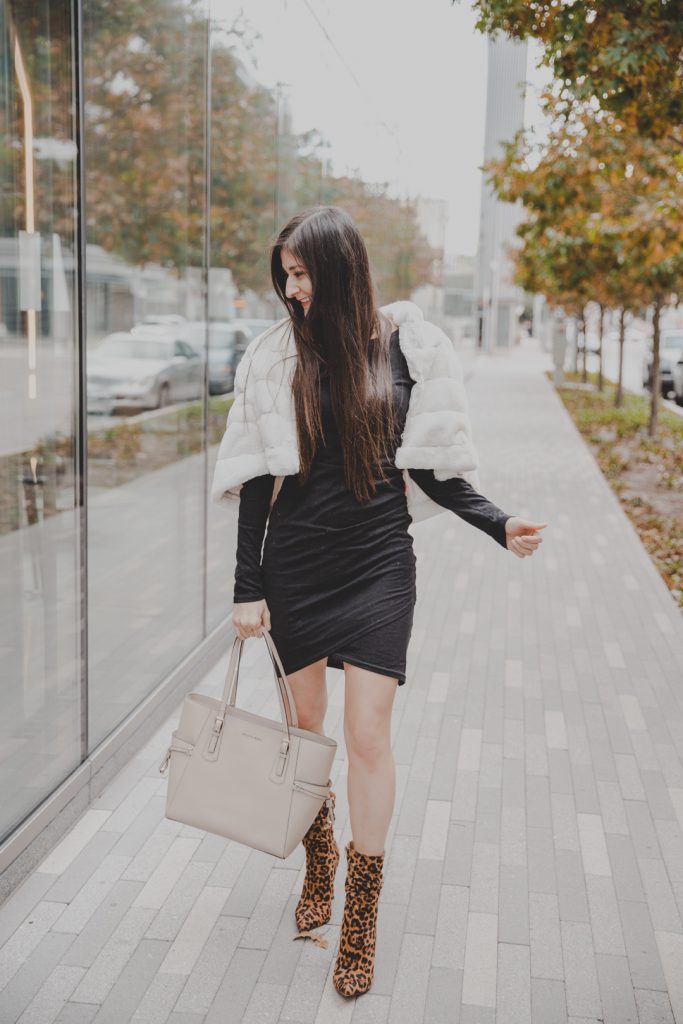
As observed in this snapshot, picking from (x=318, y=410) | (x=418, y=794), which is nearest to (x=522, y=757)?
(x=418, y=794)

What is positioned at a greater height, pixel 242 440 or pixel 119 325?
pixel 119 325

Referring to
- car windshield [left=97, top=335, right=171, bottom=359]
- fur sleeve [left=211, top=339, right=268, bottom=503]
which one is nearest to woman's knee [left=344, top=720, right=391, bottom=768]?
fur sleeve [left=211, top=339, right=268, bottom=503]

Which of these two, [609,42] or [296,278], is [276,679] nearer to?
[296,278]

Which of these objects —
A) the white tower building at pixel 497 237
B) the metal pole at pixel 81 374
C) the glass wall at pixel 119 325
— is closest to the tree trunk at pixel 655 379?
the glass wall at pixel 119 325

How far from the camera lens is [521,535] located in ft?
9.09

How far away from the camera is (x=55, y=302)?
3402 millimetres

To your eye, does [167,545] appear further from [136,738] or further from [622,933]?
[622,933]

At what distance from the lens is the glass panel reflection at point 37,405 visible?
304 cm

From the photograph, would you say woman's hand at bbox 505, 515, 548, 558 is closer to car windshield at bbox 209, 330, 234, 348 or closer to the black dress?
the black dress

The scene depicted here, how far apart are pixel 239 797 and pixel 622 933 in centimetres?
124

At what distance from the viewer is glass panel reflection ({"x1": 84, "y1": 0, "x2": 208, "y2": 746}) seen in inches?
157

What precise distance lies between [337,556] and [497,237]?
67.9m

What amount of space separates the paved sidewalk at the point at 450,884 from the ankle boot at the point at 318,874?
0.24 feet

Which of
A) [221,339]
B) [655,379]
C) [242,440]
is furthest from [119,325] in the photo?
[655,379]
